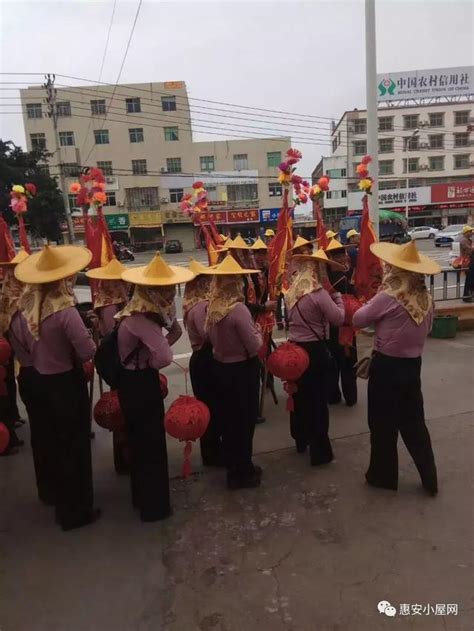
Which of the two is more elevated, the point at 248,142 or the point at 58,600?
the point at 248,142

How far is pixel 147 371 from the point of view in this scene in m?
3.10

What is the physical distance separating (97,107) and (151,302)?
40.3 m

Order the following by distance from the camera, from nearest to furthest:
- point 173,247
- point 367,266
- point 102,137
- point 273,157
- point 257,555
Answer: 1. point 257,555
2. point 367,266
3. point 173,247
4. point 102,137
5. point 273,157

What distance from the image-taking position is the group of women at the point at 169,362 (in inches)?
120

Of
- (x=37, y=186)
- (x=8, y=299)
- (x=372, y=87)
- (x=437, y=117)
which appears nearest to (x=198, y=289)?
(x=8, y=299)

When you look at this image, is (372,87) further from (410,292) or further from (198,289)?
(410,292)

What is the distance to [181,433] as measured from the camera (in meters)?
3.10

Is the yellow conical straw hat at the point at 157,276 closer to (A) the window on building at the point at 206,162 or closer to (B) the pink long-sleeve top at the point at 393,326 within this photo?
(B) the pink long-sleeve top at the point at 393,326

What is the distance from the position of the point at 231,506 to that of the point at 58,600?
127 cm

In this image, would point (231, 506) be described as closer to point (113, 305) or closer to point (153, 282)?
point (153, 282)

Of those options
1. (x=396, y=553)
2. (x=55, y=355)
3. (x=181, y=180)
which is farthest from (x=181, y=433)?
(x=181, y=180)

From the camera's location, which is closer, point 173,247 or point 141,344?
point 141,344

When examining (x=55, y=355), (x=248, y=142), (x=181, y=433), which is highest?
(x=248, y=142)

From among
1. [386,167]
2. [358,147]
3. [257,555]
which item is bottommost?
[257,555]
